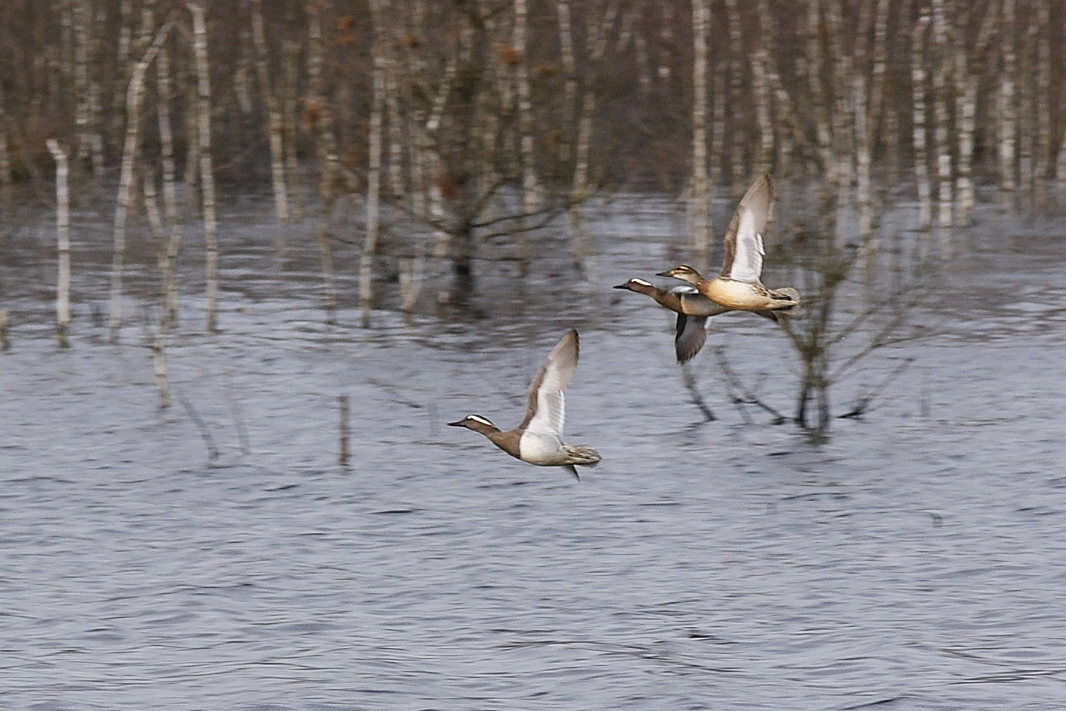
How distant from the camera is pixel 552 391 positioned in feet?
32.5

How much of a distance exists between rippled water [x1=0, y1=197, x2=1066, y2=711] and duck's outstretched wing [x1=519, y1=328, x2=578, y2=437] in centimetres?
115

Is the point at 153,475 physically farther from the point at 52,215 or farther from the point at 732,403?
the point at 52,215

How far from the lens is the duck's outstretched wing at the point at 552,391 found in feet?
32.0

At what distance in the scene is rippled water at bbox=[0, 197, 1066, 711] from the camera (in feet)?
30.5

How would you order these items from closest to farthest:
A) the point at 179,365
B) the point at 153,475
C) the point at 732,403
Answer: the point at 153,475 < the point at 732,403 < the point at 179,365

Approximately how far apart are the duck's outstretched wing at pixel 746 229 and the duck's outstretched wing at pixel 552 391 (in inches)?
38.0

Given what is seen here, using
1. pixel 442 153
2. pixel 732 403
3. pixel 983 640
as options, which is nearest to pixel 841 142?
pixel 442 153

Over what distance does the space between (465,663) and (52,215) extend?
21425 millimetres

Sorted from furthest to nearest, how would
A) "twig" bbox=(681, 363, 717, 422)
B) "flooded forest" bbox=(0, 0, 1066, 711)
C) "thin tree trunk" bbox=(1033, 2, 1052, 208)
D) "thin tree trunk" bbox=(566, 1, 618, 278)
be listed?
1. "thin tree trunk" bbox=(1033, 2, 1052, 208)
2. "thin tree trunk" bbox=(566, 1, 618, 278)
3. "twig" bbox=(681, 363, 717, 422)
4. "flooded forest" bbox=(0, 0, 1066, 711)

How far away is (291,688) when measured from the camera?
29.7ft

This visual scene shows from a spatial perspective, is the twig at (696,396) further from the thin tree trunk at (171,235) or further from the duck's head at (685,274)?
the duck's head at (685,274)

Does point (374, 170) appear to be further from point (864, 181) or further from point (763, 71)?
point (763, 71)

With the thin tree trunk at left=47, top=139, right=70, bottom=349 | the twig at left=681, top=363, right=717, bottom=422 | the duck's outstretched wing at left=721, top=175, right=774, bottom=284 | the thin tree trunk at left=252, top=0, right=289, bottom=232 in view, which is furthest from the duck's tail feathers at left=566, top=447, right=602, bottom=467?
the thin tree trunk at left=252, top=0, right=289, bottom=232

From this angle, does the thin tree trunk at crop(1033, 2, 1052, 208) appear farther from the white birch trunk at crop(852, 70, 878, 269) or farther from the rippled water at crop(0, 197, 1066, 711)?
the rippled water at crop(0, 197, 1066, 711)
